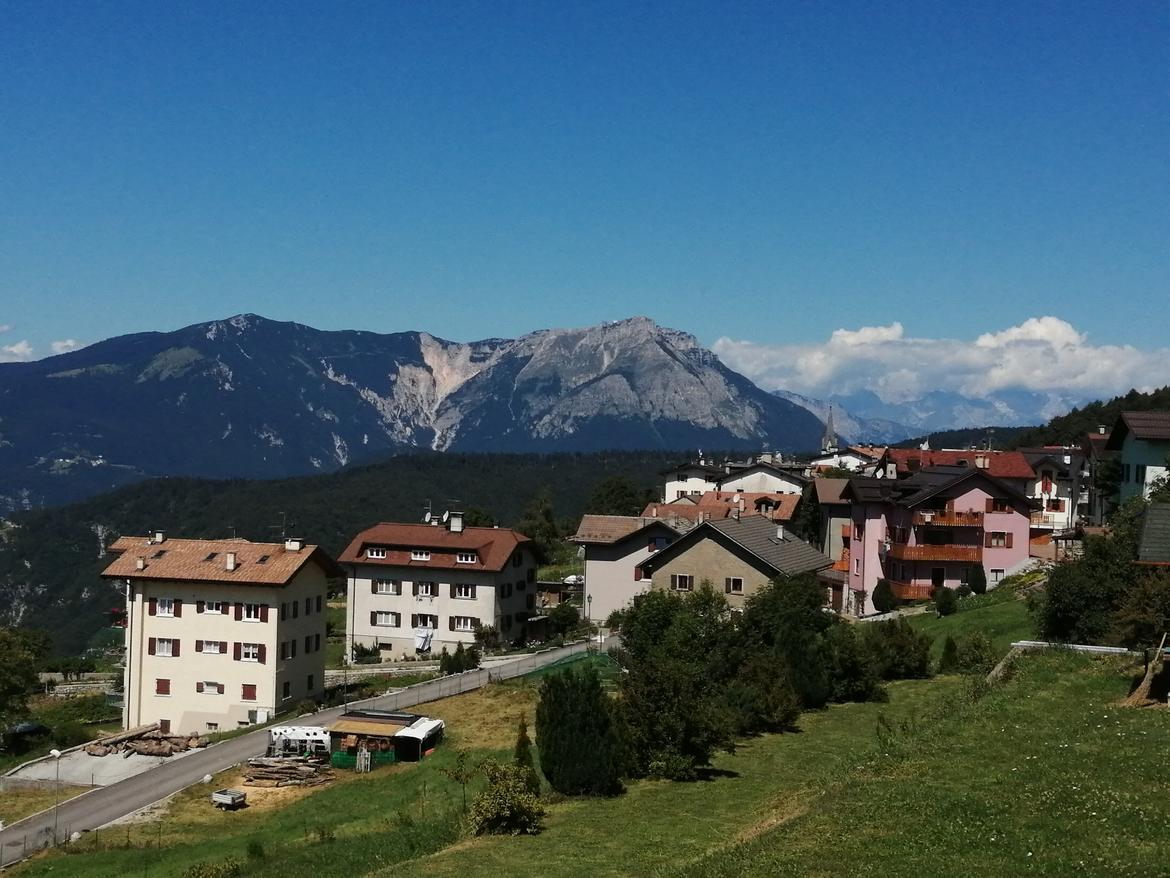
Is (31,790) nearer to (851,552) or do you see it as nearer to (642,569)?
(642,569)

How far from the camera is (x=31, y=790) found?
39.8 metres

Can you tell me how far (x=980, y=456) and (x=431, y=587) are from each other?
40.4 meters

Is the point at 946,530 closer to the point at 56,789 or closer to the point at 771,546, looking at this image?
the point at 771,546

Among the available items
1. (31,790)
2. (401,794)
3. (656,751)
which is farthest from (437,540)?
(656,751)

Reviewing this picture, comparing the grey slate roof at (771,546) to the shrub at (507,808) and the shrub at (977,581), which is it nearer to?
the shrub at (977,581)

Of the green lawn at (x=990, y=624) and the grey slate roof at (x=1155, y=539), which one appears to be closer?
the grey slate roof at (x=1155, y=539)

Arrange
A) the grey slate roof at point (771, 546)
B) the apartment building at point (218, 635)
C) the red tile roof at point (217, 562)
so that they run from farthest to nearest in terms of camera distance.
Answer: the red tile roof at point (217, 562) → the apartment building at point (218, 635) → the grey slate roof at point (771, 546)

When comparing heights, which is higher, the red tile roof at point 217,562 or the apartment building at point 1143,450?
the apartment building at point 1143,450

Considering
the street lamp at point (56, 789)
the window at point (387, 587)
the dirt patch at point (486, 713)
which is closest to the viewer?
the street lamp at point (56, 789)

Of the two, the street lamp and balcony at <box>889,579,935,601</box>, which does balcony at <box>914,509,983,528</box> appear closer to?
balcony at <box>889,579,935,601</box>

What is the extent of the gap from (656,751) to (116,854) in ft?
46.2

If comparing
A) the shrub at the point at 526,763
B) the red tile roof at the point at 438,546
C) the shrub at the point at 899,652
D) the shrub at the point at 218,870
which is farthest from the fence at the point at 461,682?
the shrub at the point at 218,870

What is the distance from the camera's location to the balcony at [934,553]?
59.9 meters

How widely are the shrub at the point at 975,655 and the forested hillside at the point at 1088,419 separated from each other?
273 feet
